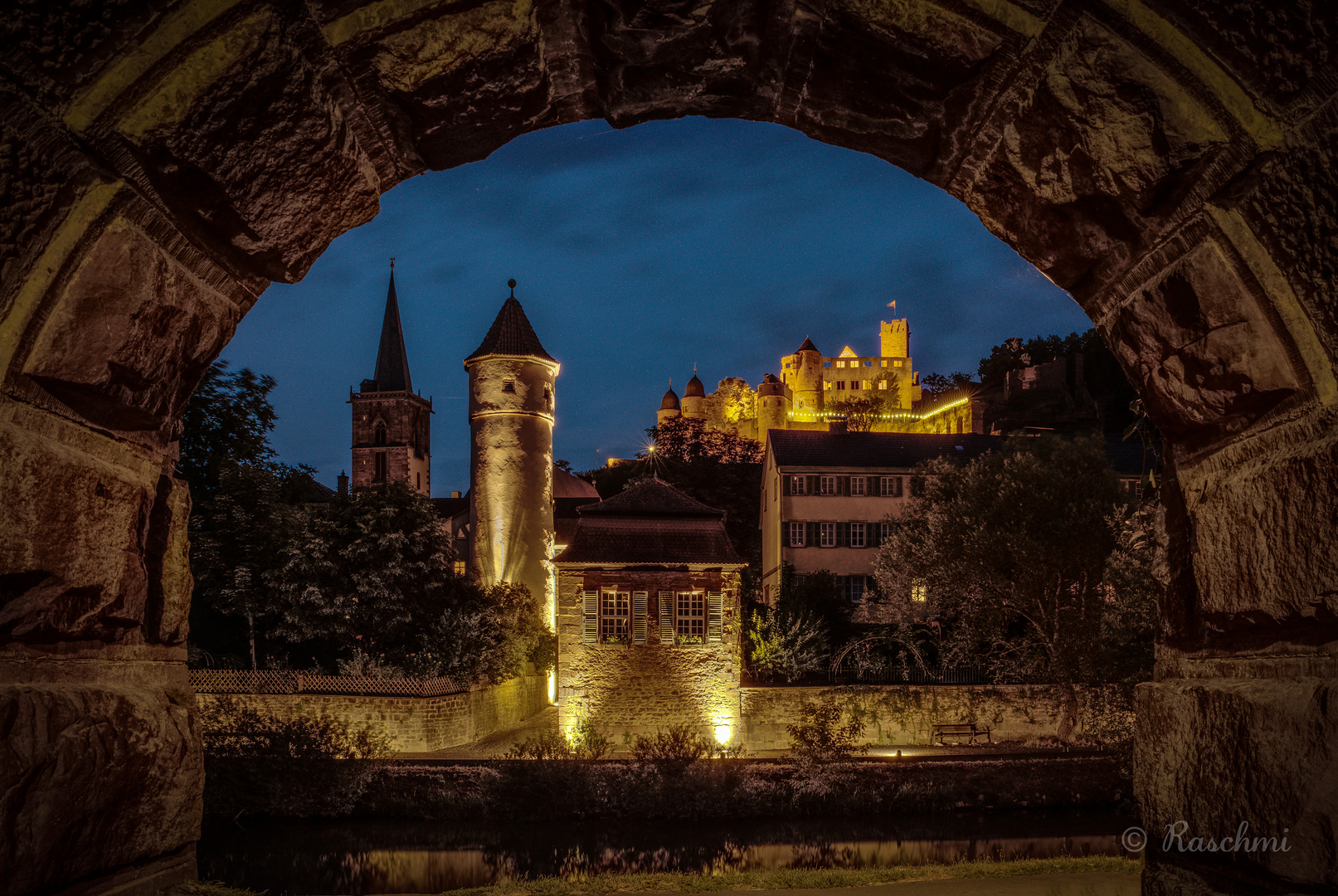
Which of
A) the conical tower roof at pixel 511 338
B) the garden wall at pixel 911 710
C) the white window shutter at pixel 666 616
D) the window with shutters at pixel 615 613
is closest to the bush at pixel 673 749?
the garden wall at pixel 911 710

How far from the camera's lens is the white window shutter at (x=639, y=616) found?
23.7 metres

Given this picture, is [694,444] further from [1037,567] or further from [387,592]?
[1037,567]

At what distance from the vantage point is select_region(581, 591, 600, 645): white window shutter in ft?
77.2

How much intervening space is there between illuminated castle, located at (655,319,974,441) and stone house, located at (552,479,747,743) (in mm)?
50356

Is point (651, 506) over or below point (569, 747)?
over

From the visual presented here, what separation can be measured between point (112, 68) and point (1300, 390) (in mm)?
2199

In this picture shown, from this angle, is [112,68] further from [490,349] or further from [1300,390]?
[490,349]

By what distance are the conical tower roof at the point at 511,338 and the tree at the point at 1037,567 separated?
1521 centimetres

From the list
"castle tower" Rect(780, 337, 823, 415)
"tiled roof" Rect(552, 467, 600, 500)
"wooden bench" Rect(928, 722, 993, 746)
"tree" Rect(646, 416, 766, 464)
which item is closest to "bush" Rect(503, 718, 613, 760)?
"wooden bench" Rect(928, 722, 993, 746)

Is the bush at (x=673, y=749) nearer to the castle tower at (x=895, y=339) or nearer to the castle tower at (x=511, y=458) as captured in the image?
the castle tower at (x=511, y=458)

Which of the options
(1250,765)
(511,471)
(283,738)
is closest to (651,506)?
(511,471)

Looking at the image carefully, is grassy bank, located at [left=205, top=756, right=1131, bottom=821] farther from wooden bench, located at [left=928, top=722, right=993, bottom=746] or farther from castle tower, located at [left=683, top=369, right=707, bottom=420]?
castle tower, located at [left=683, top=369, right=707, bottom=420]

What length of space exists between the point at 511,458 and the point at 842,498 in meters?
12.8

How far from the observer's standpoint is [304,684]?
75.4 ft
